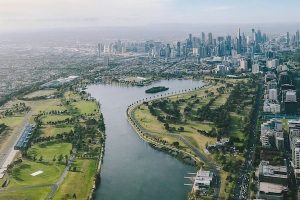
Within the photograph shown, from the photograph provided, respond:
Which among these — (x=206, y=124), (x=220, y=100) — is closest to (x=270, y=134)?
Answer: (x=206, y=124)

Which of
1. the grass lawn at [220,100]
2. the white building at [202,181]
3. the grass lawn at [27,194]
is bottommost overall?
the grass lawn at [27,194]

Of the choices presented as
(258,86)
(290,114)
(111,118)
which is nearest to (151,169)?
(111,118)

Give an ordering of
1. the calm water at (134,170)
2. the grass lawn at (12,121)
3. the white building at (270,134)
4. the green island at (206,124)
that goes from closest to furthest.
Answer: the calm water at (134,170) → the green island at (206,124) → the white building at (270,134) → the grass lawn at (12,121)

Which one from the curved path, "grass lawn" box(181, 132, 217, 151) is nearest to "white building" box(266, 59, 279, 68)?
the curved path

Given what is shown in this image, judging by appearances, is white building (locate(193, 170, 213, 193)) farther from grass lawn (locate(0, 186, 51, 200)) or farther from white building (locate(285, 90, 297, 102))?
white building (locate(285, 90, 297, 102))

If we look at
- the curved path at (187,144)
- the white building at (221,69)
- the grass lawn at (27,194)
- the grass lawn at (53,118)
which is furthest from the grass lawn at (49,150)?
the white building at (221,69)

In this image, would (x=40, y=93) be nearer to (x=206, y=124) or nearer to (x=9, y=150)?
(x=9, y=150)

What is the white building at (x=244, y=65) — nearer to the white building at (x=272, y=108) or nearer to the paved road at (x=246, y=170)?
the white building at (x=272, y=108)

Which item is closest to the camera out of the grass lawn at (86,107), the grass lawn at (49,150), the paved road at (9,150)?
the paved road at (9,150)
